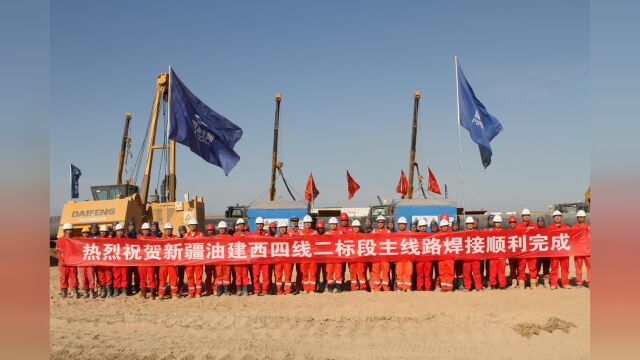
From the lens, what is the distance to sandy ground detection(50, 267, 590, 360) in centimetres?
739

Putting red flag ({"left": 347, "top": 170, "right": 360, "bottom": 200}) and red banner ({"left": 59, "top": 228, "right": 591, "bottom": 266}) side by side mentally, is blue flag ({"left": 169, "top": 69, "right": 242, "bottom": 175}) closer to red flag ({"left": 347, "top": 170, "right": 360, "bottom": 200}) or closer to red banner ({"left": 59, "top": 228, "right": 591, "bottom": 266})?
red banner ({"left": 59, "top": 228, "right": 591, "bottom": 266})

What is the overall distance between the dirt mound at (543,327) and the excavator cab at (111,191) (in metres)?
14.2

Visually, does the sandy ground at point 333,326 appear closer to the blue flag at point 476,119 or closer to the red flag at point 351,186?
the blue flag at point 476,119

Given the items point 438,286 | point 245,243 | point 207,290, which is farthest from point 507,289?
point 207,290

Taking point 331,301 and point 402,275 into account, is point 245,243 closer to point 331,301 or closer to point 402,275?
point 331,301

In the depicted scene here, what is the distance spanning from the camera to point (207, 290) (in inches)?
456

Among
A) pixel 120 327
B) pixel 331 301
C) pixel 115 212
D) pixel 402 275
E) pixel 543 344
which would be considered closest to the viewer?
pixel 543 344

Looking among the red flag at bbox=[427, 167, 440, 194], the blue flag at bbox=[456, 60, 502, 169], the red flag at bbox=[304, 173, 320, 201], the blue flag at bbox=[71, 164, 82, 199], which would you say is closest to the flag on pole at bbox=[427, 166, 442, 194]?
the red flag at bbox=[427, 167, 440, 194]

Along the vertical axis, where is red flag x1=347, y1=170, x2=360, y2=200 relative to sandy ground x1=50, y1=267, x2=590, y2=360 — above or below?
above

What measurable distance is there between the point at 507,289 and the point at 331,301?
4205 mm

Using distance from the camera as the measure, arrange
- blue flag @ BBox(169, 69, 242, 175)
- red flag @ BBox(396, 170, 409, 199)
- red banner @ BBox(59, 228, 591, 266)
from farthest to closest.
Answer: red flag @ BBox(396, 170, 409, 199) < blue flag @ BBox(169, 69, 242, 175) < red banner @ BBox(59, 228, 591, 266)

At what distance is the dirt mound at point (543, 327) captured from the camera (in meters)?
8.09

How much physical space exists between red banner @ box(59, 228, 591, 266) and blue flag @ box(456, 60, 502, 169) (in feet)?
16.0

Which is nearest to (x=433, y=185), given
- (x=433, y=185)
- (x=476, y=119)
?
(x=433, y=185)
